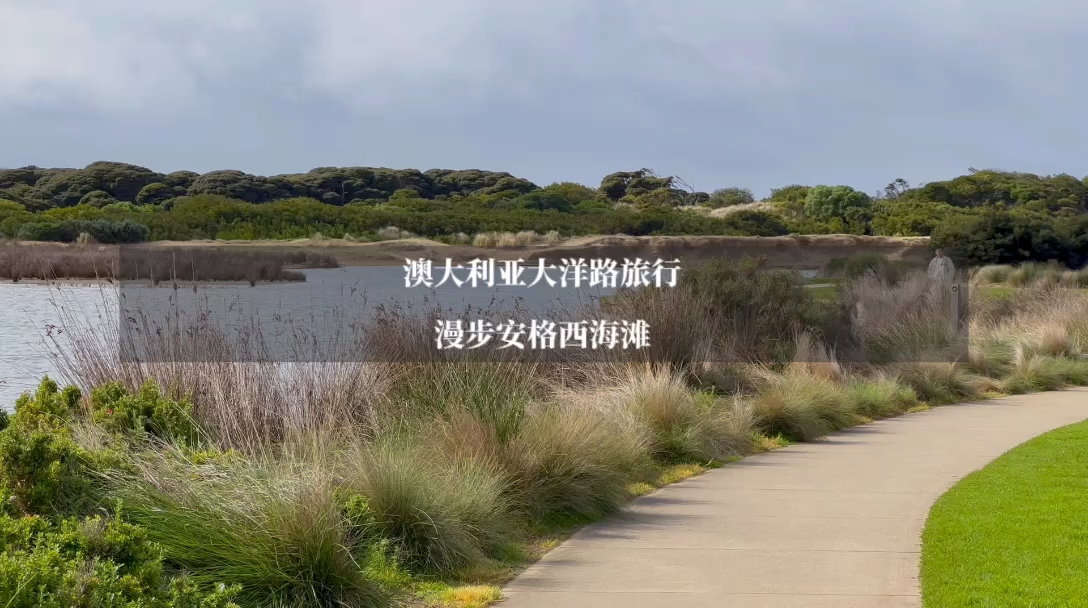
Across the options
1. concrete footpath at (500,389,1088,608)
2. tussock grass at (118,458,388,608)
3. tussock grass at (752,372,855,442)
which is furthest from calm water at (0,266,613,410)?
tussock grass at (118,458,388,608)

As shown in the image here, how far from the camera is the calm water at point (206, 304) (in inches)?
575

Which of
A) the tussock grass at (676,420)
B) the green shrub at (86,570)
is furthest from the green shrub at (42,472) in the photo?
the tussock grass at (676,420)

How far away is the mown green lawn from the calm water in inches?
265

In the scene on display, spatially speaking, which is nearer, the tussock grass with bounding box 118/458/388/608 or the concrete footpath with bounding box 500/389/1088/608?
the tussock grass with bounding box 118/458/388/608

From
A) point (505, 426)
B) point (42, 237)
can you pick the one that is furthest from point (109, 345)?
point (42, 237)

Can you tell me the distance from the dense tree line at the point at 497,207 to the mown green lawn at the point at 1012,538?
37795mm

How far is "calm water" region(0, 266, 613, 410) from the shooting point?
1459 centimetres

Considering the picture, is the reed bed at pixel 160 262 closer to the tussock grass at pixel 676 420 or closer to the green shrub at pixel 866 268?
the green shrub at pixel 866 268

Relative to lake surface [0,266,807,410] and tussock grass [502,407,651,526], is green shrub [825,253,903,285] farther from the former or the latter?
tussock grass [502,407,651,526]

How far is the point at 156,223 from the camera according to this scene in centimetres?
5403

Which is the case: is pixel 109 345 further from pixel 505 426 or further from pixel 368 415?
pixel 505 426

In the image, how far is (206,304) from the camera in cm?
1335

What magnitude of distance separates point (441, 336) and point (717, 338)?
5.94 m

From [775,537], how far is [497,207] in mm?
63345
